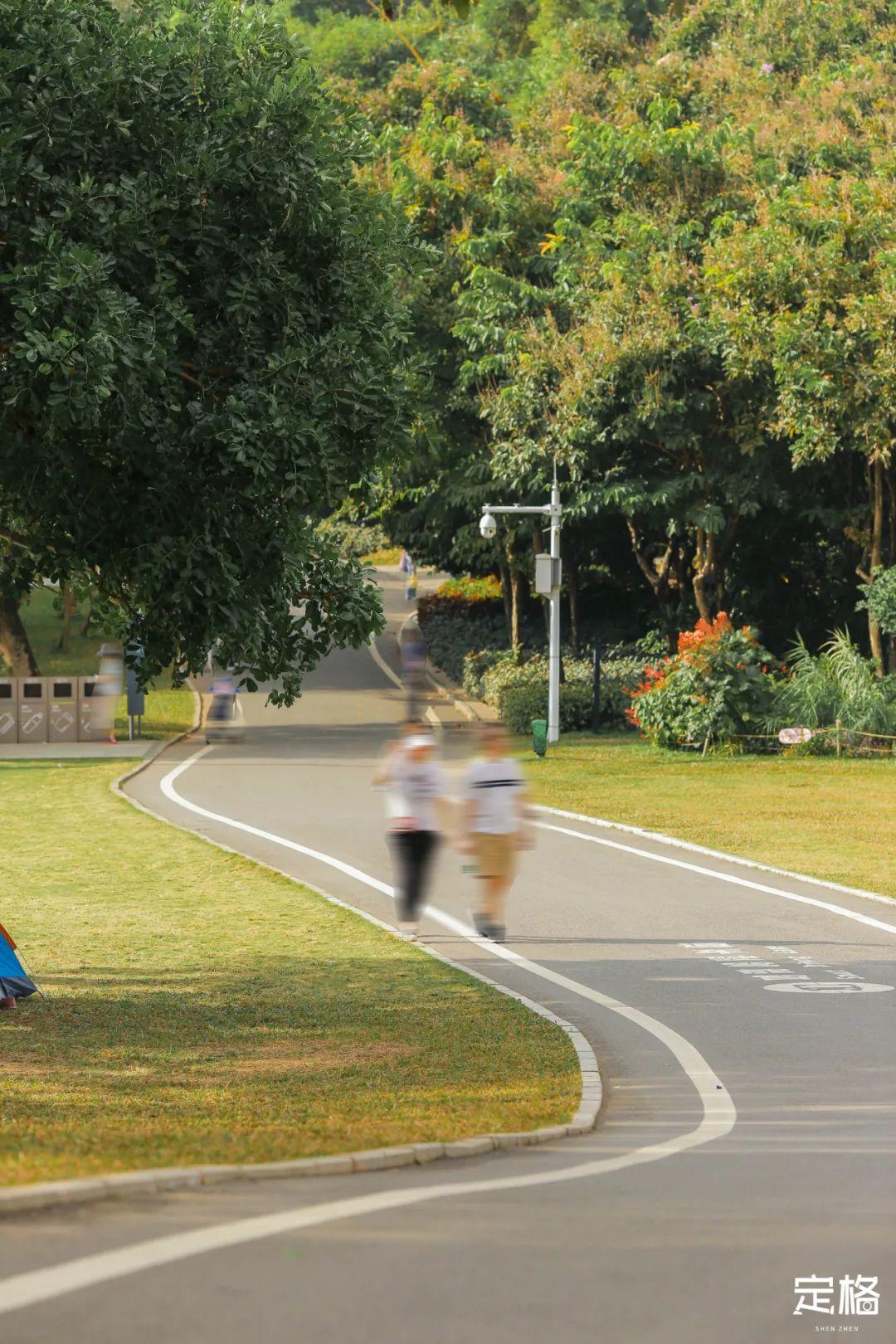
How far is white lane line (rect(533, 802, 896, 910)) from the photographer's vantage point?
16.8m

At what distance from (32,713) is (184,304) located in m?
27.3

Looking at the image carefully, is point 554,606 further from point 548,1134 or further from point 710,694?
point 548,1134

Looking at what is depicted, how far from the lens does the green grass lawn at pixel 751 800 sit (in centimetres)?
1941

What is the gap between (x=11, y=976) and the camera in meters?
12.0

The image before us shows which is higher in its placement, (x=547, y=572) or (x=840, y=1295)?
(x=547, y=572)

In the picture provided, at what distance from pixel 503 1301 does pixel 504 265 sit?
125ft

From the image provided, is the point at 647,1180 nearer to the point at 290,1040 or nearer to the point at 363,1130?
the point at 363,1130

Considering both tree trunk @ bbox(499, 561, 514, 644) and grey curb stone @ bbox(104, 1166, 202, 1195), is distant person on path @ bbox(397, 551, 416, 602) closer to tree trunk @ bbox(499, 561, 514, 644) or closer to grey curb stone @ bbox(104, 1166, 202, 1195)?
tree trunk @ bbox(499, 561, 514, 644)

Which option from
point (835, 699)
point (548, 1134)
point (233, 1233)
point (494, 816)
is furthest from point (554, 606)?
point (233, 1233)

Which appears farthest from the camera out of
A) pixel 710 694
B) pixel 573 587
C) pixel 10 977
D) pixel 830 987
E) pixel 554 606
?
pixel 573 587

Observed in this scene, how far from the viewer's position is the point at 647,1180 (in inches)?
279

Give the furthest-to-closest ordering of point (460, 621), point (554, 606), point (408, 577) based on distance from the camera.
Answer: point (408, 577), point (460, 621), point (554, 606)

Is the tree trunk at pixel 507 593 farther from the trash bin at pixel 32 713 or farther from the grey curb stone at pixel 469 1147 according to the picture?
the grey curb stone at pixel 469 1147

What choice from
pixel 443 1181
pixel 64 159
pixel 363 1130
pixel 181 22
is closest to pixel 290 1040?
pixel 363 1130
